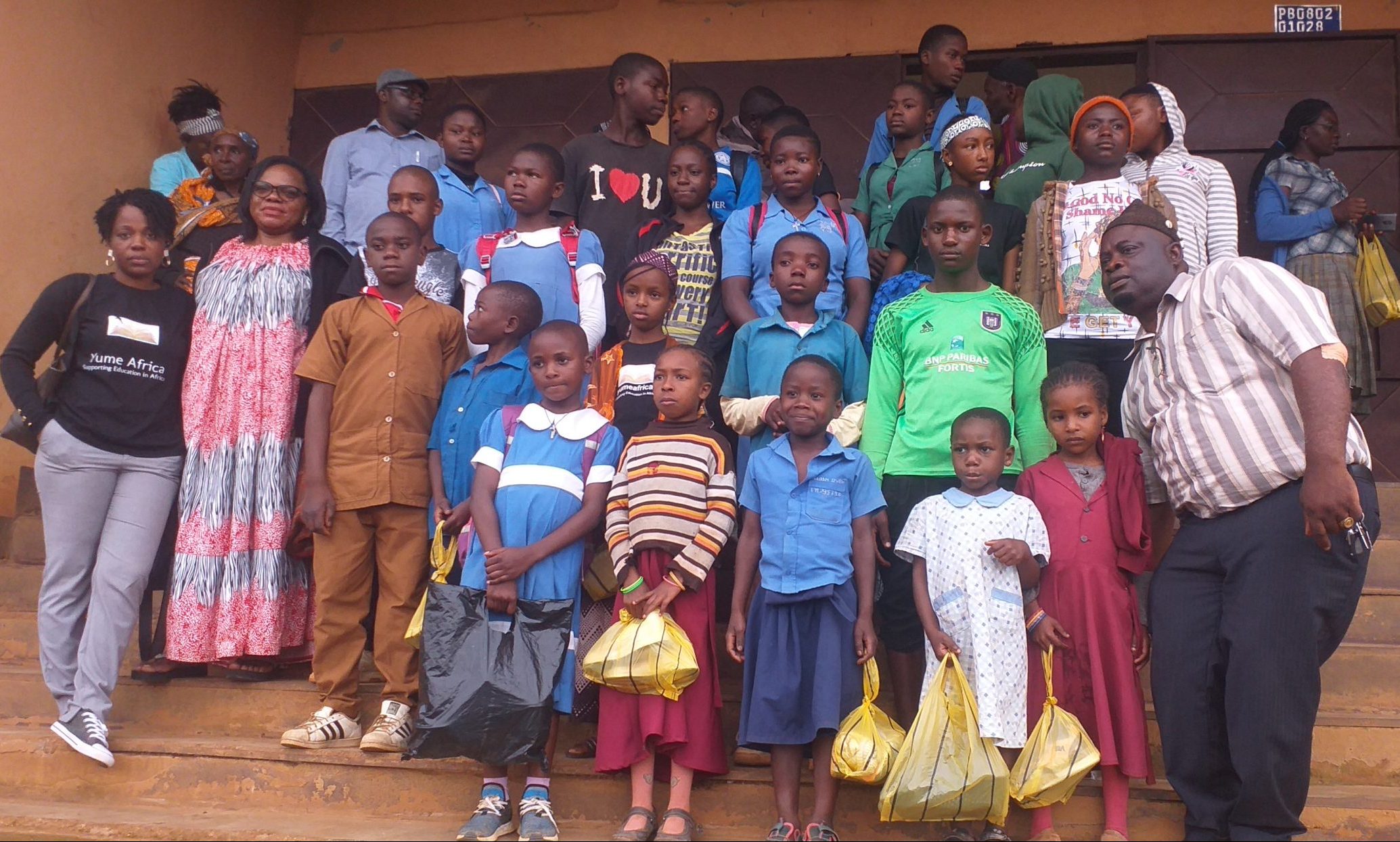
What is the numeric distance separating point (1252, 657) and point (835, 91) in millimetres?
5276

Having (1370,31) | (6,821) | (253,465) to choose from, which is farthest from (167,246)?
(1370,31)

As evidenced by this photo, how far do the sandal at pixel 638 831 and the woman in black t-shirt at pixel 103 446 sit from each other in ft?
6.48

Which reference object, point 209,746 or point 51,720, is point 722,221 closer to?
point 209,746

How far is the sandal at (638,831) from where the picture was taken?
3746 mm

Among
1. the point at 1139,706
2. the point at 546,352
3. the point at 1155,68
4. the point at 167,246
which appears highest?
the point at 1155,68

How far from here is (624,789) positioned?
13.4ft

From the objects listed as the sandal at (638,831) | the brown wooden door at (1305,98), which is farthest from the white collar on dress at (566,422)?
the brown wooden door at (1305,98)

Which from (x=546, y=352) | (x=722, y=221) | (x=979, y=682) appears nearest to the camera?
Result: (x=979, y=682)

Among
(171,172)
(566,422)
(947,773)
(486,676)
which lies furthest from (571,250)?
(171,172)

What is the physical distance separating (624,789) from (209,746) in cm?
156

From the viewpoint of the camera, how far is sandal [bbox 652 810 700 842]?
12.3 feet

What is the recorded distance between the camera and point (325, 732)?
A: 14.5 ft

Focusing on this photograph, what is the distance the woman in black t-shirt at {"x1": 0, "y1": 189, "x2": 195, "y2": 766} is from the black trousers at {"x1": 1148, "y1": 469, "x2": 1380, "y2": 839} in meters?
3.62

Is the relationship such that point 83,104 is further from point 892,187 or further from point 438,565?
point 892,187
